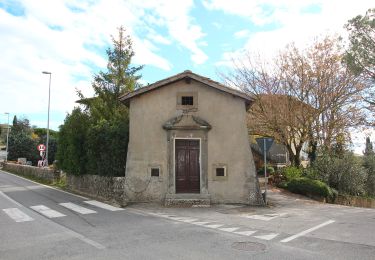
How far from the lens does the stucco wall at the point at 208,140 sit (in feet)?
43.6

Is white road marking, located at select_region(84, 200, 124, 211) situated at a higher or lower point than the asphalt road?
higher

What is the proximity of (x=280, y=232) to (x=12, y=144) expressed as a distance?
175 ft

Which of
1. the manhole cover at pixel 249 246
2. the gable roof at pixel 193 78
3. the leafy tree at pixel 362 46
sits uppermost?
the leafy tree at pixel 362 46

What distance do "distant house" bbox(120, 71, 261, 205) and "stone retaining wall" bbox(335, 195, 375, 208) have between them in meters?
6.94

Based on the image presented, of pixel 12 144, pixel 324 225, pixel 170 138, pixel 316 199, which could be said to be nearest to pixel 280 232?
pixel 324 225

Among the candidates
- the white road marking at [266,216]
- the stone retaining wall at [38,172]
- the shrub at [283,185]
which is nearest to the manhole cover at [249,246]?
the white road marking at [266,216]

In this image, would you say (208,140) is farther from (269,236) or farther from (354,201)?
(354,201)

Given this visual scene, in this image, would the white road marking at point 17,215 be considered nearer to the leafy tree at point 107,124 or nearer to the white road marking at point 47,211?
the white road marking at point 47,211

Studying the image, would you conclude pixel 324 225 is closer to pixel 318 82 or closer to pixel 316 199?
pixel 316 199

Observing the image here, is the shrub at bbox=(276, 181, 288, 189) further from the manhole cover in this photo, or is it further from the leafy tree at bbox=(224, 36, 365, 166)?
the manhole cover

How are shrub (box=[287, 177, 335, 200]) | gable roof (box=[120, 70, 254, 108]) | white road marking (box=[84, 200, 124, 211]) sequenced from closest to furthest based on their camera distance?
white road marking (box=[84, 200, 124, 211]) → gable roof (box=[120, 70, 254, 108]) → shrub (box=[287, 177, 335, 200])

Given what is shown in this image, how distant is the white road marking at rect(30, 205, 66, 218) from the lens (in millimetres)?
10562

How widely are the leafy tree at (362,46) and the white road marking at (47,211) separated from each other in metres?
13.5

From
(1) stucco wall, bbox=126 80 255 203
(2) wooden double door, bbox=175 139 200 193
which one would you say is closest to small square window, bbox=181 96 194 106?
(1) stucco wall, bbox=126 80 255 203
